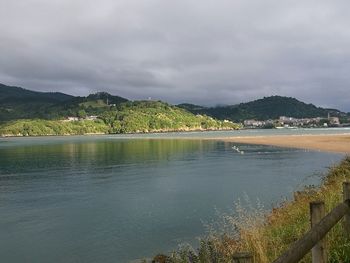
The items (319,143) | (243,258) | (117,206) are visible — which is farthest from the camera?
(319,143)

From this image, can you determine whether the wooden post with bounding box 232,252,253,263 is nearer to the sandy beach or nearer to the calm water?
the calm water

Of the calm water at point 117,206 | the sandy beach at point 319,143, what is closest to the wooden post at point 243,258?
the calm water at point 117,206

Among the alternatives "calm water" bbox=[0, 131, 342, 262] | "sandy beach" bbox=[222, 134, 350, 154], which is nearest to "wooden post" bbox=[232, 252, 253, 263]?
"calm water" bbox=[0, 131, 342, 262]

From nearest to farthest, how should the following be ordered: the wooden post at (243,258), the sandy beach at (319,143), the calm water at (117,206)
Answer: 1. the wooden post at (243,258)
2. the calm water at (117,206)
3. the sandy beach at (319,143)

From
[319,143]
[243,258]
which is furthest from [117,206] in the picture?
[319,143]

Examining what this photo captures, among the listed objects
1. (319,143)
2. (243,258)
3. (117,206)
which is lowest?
(117,206)

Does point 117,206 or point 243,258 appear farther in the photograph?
point 117,206

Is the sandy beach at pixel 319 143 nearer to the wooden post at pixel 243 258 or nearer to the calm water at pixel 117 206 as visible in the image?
the calm water at pixel 117 206

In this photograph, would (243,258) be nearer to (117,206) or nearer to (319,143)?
(117,206)

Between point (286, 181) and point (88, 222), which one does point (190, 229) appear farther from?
point (286, 181)

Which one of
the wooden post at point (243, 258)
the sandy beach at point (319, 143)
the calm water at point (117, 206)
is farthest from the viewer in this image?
the sandy beach at point (319, 143)

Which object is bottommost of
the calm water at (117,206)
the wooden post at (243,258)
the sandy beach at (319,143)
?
the calm water at (117,206)

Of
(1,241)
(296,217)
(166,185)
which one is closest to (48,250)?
(1,241)

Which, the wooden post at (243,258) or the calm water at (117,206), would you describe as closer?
the wooden post at (243,258)
